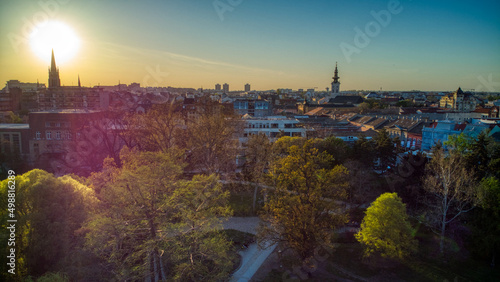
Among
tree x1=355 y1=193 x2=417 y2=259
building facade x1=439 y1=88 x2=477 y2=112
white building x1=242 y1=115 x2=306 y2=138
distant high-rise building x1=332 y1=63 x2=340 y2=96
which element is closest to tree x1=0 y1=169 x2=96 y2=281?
tree x1=355 y1=193 x2=417 y2=259

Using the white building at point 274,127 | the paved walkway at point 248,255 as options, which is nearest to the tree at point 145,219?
the paved walkway at point 248,255

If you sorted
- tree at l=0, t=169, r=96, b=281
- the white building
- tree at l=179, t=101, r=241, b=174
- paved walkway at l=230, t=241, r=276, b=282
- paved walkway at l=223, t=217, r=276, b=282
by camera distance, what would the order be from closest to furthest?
tree at l=0, t=169, r=96, b=281
paved walkway at l=230, t=241, r=276, b=282
paved walkway at l=223, t=217, r=276, b=282
tree at l=179, t=101, r=241, b=174
the white building

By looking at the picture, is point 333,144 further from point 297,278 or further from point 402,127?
point 402,127

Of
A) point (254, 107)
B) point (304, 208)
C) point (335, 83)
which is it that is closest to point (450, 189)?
point (304, 208)

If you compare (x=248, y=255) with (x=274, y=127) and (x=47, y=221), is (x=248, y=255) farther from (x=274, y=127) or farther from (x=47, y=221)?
(x=274, y=127)

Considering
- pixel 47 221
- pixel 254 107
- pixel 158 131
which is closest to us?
pixel 47 221

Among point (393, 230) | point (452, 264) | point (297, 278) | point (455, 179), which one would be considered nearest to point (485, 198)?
point (455, 179)

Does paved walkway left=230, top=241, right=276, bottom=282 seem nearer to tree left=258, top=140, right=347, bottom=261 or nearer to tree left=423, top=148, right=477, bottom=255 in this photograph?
tree left=258, top=140, right=347, bottom=261
